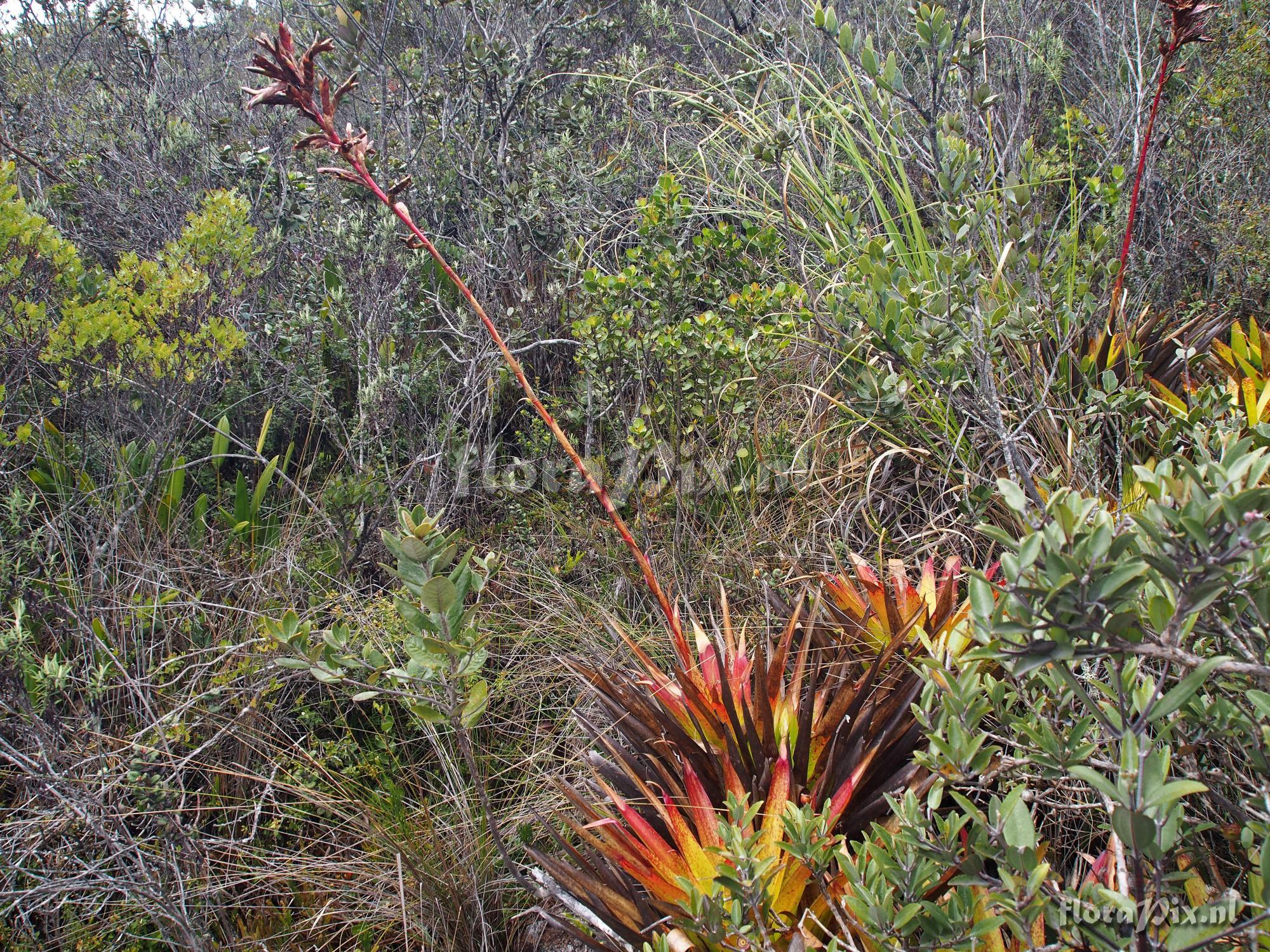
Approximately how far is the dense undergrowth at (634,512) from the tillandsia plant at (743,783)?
16 mm

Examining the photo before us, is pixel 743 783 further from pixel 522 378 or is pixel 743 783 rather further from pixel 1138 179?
pixel 1138 179

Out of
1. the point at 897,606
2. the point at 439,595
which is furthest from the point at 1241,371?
the point at 439,595

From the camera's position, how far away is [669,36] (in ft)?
21.2

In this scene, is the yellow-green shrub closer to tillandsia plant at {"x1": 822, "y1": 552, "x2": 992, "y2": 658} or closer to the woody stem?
the woody stem

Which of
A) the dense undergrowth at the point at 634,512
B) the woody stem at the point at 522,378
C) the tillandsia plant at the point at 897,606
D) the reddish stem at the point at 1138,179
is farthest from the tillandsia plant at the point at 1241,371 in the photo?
the woody stem at the point at 522,378

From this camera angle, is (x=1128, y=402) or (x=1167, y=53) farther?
(x=1167, y=53)

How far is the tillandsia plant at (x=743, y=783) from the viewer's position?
1.40m

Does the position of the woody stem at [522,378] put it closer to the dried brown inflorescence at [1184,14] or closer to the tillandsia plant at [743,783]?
the tillandsia plant at [743,783]

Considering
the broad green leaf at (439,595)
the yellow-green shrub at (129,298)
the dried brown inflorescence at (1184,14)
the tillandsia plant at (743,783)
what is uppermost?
the yellow-green shrub at (129,298)

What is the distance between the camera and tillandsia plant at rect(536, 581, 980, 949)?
4.58 ft

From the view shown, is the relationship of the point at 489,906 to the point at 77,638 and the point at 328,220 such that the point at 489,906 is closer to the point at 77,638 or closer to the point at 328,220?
the point at 77,638

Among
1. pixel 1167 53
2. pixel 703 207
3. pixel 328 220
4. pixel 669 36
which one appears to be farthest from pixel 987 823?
pixel 669 36

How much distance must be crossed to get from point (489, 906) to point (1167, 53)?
311 centimetres

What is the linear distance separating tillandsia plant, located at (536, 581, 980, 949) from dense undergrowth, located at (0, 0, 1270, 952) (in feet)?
0.05
